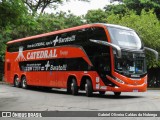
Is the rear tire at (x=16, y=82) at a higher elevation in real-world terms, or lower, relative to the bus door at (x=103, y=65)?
lower

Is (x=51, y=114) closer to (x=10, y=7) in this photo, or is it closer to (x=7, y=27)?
(x=10, y=7)

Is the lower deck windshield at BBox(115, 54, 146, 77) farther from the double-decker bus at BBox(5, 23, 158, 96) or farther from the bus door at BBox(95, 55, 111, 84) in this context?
the bus door at BBox(95, 55, 111, 84)

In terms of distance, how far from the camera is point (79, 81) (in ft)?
71.6

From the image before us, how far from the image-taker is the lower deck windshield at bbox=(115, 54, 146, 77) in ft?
64.4

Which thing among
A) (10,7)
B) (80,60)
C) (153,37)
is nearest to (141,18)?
(153,37)

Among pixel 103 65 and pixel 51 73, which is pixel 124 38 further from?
pixel 51 73

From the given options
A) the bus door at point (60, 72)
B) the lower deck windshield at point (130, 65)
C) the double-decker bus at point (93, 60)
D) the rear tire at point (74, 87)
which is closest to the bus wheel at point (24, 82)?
the double-decker bus at point (93, 60)

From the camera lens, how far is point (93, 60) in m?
20.8

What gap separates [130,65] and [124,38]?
1.50 metres

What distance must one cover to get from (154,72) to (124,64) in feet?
65.5

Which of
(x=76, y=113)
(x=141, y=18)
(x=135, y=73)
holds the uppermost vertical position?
(x=141, y=18)

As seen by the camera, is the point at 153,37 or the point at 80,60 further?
the point at 153,37

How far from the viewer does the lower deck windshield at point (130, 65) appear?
64.4 ft

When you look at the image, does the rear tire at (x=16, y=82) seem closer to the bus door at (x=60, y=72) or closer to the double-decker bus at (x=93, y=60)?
the double-decker bus at (x=93, y=60)
